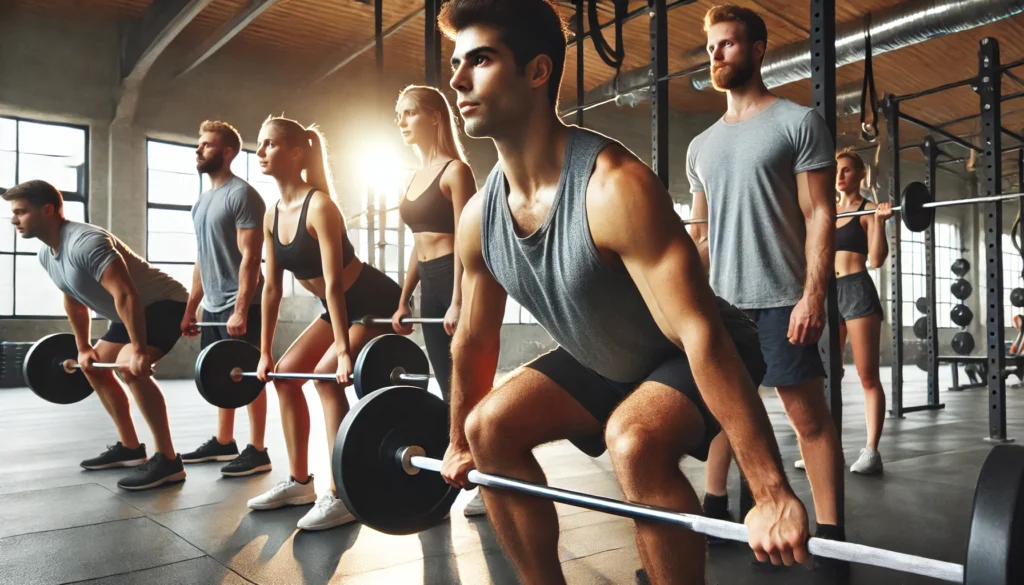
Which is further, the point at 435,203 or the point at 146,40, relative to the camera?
the point at 146,40

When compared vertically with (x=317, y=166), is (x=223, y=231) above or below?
below

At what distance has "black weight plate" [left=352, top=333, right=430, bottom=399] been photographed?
85.0 inches

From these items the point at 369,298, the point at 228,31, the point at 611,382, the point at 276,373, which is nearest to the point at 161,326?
the point at 276,373

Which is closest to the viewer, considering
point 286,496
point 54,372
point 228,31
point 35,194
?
point 286,496

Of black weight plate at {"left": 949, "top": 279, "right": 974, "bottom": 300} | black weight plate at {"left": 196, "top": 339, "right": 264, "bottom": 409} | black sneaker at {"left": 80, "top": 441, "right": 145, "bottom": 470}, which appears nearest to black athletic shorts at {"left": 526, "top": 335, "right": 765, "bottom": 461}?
black weight plate at {"left": 196, "top": 339, "right": 264, "bottom": 409}

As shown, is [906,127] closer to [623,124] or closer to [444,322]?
[623,124]

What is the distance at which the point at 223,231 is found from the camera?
9.63 ft

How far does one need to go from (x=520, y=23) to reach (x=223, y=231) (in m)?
2.13

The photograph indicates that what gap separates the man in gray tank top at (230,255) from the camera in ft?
9.20

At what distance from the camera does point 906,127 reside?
11438 millimetres

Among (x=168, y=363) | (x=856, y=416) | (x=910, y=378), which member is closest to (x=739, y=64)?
(x=856, y=416)

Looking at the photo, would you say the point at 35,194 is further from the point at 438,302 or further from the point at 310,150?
the point at 438,302

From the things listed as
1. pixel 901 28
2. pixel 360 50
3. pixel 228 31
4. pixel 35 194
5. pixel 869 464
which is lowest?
pixel 869 464

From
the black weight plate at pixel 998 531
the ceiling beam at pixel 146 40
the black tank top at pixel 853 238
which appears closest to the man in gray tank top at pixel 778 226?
the black weight plate at pixel 998 531
